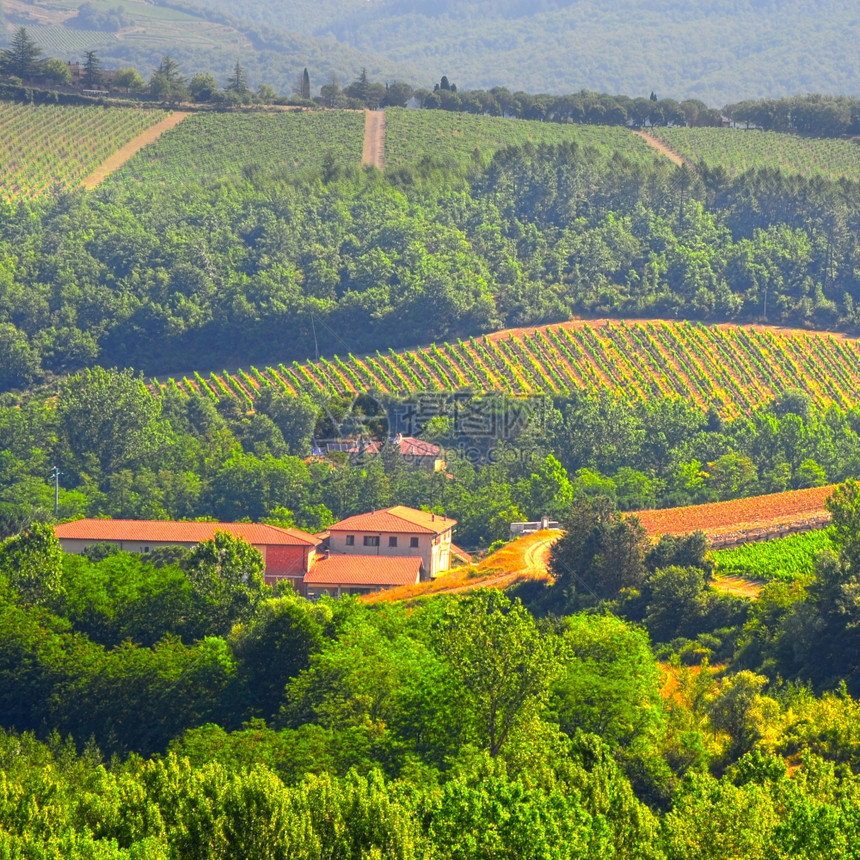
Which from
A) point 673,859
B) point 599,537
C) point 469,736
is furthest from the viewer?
point 599,537

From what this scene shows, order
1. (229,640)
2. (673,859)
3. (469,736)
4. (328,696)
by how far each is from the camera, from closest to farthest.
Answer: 1. (673,859)
2. (469,736)
3. (328,696)
4. (229,640)

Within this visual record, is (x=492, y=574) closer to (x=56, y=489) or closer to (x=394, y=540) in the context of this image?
(x=394, y=540)

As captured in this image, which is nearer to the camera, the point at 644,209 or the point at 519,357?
the point at 519,357

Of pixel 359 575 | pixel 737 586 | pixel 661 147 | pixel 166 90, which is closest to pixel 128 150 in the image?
pixel 166 90

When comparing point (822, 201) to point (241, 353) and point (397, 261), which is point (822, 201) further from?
point (241, 353)

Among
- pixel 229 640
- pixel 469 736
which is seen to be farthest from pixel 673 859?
pixel 229 640

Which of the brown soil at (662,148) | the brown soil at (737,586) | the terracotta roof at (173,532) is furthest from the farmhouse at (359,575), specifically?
the brown soil at (662,148)
